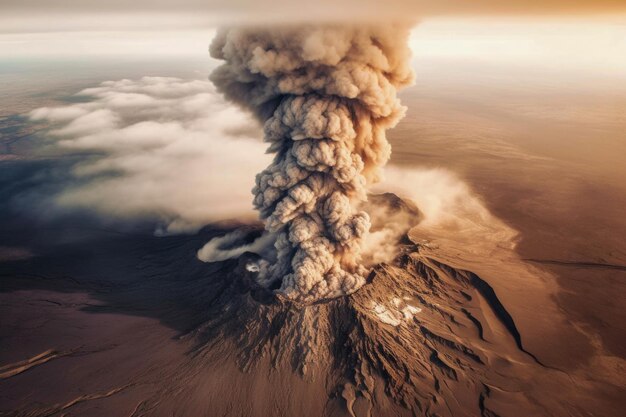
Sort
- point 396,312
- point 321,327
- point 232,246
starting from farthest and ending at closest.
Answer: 1. point 232,246
2. point 396,312
3. point 321,327

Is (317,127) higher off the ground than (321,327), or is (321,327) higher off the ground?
(317,127)

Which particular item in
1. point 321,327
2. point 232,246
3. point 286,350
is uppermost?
point 321,327

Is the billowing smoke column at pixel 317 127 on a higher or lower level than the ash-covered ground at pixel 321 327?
higher

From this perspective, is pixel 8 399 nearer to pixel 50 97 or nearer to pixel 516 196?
pixel 516 196

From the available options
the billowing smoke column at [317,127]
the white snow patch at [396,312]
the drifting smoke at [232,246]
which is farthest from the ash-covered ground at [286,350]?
the billowing smoke column at [317,127]

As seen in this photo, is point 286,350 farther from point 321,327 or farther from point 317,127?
point 317,127

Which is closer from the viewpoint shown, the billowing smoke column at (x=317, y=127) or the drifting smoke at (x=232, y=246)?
the billowing smoke column at (x=317, y=127)

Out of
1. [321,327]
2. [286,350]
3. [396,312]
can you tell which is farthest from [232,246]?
[396,312]

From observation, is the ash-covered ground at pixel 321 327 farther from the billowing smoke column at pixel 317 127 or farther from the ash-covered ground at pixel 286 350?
the billowing smoke column at pixel 317 127
